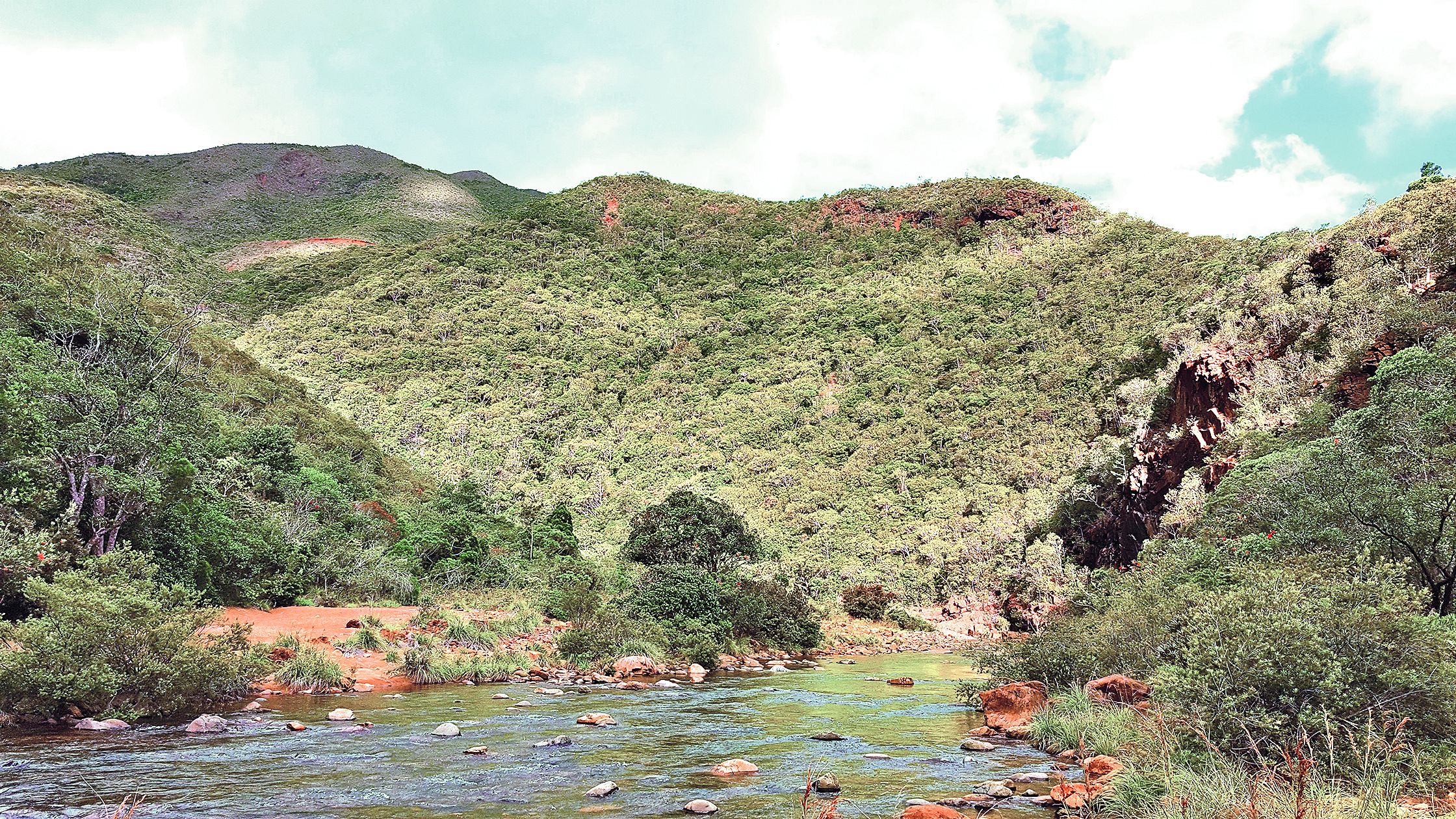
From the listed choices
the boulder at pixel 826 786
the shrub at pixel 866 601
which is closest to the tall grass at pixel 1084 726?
the boulder at pixel 826 786

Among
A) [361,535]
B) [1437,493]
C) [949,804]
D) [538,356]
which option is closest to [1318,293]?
[1437,493]

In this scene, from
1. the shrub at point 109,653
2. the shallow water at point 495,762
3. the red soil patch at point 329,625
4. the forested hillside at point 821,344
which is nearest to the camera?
the shallow water at point 495,762

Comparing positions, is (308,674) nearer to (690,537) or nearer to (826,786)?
(826,786)

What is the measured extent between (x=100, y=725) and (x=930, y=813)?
1206 cm

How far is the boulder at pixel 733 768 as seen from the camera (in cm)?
998

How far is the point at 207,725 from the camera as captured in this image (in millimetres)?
11680

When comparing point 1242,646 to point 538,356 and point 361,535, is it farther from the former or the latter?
point 538,356

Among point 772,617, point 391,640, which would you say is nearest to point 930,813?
point 391,640

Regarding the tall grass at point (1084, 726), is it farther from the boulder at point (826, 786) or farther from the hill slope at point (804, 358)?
the hill slope at point (804, 358)

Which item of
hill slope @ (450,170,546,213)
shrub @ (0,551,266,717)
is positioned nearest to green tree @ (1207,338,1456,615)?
shrub @ (0,551,266,717)

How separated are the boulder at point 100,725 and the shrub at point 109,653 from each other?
0.70ft

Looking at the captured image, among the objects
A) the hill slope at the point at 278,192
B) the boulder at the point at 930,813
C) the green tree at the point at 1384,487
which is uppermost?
the hill slope at the point at 278,192

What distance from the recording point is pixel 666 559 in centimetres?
3759

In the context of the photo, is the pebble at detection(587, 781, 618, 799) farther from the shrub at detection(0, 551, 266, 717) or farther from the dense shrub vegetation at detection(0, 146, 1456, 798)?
the shrub at detection(0, 551, 266, 717)
